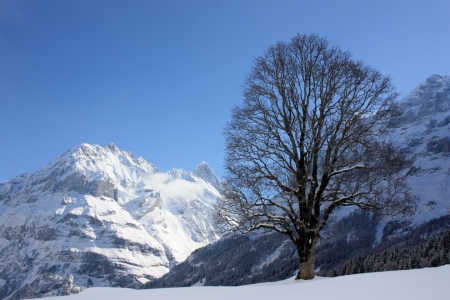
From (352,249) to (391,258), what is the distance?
79463 mm

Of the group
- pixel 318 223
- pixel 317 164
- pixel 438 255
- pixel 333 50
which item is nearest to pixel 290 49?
pixel 333 50

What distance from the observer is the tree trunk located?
Result: 34.4 ft

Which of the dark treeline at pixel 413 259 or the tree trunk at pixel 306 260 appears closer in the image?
the tree trunk at pixel 306 260

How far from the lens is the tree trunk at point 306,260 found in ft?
34.4

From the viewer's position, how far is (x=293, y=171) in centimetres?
1111

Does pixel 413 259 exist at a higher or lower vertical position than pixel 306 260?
higher

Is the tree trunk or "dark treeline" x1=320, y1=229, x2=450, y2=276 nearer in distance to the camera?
the tree trunk

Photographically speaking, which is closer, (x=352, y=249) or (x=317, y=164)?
(x=317, y=164)

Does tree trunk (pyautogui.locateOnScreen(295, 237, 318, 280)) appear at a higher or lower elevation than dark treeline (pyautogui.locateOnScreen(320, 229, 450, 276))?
lower

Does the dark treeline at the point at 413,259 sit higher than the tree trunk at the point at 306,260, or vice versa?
the dark treeline at the point at 413,259

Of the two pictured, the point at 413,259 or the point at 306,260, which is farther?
the point at 413,259

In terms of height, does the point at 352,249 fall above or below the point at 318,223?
above

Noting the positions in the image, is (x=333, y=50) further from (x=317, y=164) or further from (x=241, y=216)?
(x=241, y=216)

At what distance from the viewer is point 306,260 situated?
10.7 m
